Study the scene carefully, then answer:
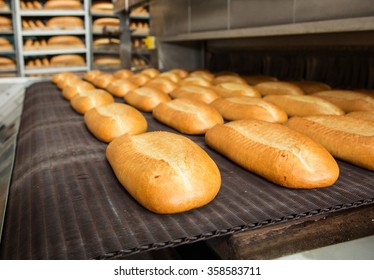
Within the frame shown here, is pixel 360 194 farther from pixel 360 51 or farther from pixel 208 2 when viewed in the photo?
pixel 208 2

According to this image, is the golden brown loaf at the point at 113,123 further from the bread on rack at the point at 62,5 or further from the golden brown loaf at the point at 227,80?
the bread on rack at the point at 62,5

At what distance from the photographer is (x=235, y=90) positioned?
2.02 m

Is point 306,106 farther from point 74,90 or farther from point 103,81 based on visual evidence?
point 103,81

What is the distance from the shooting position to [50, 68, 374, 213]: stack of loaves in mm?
867

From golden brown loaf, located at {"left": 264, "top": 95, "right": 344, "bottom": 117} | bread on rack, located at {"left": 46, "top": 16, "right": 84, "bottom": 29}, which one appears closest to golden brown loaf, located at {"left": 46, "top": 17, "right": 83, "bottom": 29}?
bread on rack, located at {"left": 46, "top": 16, "right": 84, "bottom": 29}

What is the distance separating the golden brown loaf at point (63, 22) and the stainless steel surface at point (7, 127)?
2.54 m

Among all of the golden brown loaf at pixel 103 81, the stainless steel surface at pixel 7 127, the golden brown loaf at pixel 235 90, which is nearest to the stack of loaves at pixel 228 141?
the golden brown loaf at pixel 235 90

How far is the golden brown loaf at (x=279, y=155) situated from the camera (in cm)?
93

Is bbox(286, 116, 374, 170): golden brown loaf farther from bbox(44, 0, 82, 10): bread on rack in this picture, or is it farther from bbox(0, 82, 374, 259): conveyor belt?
bbox(44, 0, 82, 10): bread on rack

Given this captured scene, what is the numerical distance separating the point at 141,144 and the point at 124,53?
3057 millimetres

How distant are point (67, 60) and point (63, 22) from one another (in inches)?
24.3

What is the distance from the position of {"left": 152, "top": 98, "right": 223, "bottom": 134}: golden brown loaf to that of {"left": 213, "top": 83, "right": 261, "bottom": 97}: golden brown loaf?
0.46 meters

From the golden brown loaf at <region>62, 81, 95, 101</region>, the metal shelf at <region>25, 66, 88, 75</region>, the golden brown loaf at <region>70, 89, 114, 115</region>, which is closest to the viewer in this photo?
the golden brown loaf at <region>70, 89, 114, 115</region>
